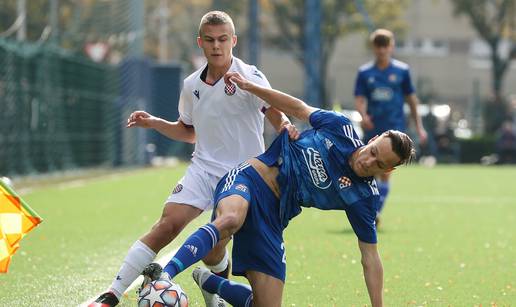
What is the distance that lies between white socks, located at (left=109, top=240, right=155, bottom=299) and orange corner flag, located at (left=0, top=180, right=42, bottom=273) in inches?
32.0

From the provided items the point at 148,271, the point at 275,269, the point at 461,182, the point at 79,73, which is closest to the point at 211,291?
the point at 275,269

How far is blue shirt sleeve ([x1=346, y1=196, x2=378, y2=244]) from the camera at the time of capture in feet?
22.6

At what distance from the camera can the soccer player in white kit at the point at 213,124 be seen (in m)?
7.56

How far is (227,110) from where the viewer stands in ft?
25.5

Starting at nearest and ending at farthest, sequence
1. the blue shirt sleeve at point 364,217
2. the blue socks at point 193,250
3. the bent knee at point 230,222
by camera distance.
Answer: the blue socks at point 193,250
the bent knee at point 230,222
the blue shirt sleeve at point 364,217

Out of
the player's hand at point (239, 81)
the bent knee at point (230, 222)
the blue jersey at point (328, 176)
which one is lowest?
the bent knee at point (230, 222)

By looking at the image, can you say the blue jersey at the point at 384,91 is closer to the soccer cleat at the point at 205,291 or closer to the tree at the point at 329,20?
the soccer cleat at the point at 205,291

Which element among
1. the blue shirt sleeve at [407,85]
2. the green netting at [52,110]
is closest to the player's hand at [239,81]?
the blue shirt sleeve at [407,85]

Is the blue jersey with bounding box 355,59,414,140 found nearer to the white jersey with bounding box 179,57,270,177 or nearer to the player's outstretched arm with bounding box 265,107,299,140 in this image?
the white jersey with bounding box 179,57,270,177

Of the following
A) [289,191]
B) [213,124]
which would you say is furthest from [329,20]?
[289,191]

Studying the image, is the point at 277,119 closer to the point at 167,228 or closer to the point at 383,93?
the point at 167,228

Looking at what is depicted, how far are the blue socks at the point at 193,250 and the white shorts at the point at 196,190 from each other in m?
0.93

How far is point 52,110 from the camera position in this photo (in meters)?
24.2

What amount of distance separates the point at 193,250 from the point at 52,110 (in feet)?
59.7
